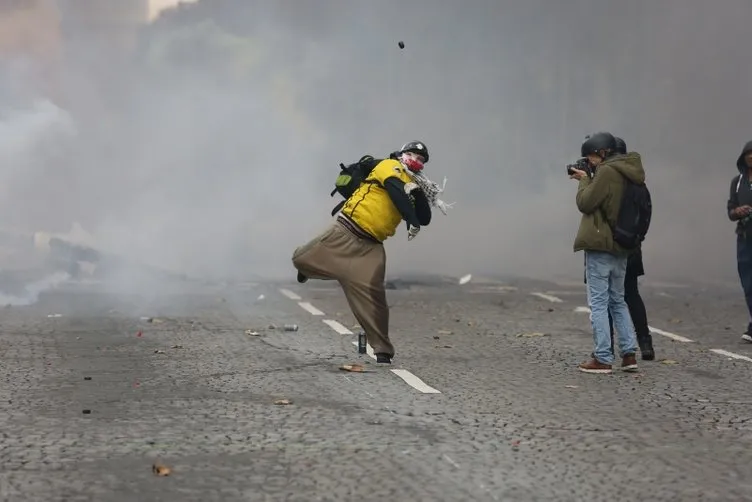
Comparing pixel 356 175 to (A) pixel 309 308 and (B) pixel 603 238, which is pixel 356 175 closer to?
(B) pixel 603 238

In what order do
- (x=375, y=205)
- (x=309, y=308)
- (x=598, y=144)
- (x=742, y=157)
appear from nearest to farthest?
1. (x=598, y=144)
2. (x=375, y=205)
3. (x=742, y=157)
4. (x=309, y=308)

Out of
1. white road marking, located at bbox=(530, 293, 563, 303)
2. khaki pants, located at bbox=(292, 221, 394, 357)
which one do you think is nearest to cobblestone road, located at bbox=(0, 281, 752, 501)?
khaki pants, located at bbox=(292, 221, 394, 357)

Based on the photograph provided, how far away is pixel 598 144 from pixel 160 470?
4890 mm

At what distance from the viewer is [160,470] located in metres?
7.05

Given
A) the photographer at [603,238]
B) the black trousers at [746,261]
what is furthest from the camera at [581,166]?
the black trousers at [746,261]

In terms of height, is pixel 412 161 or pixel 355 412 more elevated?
pixel 412 161

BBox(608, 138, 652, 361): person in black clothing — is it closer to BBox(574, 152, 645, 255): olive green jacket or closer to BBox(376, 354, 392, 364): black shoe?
BBox(574, 152, 645, 255): olive green jacket

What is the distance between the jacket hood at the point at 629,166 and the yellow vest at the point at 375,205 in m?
1.44

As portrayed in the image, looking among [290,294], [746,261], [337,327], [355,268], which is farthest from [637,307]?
[290,294]

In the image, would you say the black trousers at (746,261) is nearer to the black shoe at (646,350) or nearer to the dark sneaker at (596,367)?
the black shoe at (646,350)

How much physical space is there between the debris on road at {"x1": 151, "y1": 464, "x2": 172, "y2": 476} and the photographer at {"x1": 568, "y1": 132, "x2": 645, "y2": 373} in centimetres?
433

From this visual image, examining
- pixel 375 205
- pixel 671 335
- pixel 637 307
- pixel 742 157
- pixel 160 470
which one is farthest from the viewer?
pixel 671 335

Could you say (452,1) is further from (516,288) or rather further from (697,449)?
(697,449)

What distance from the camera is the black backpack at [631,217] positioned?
10.8 metres
